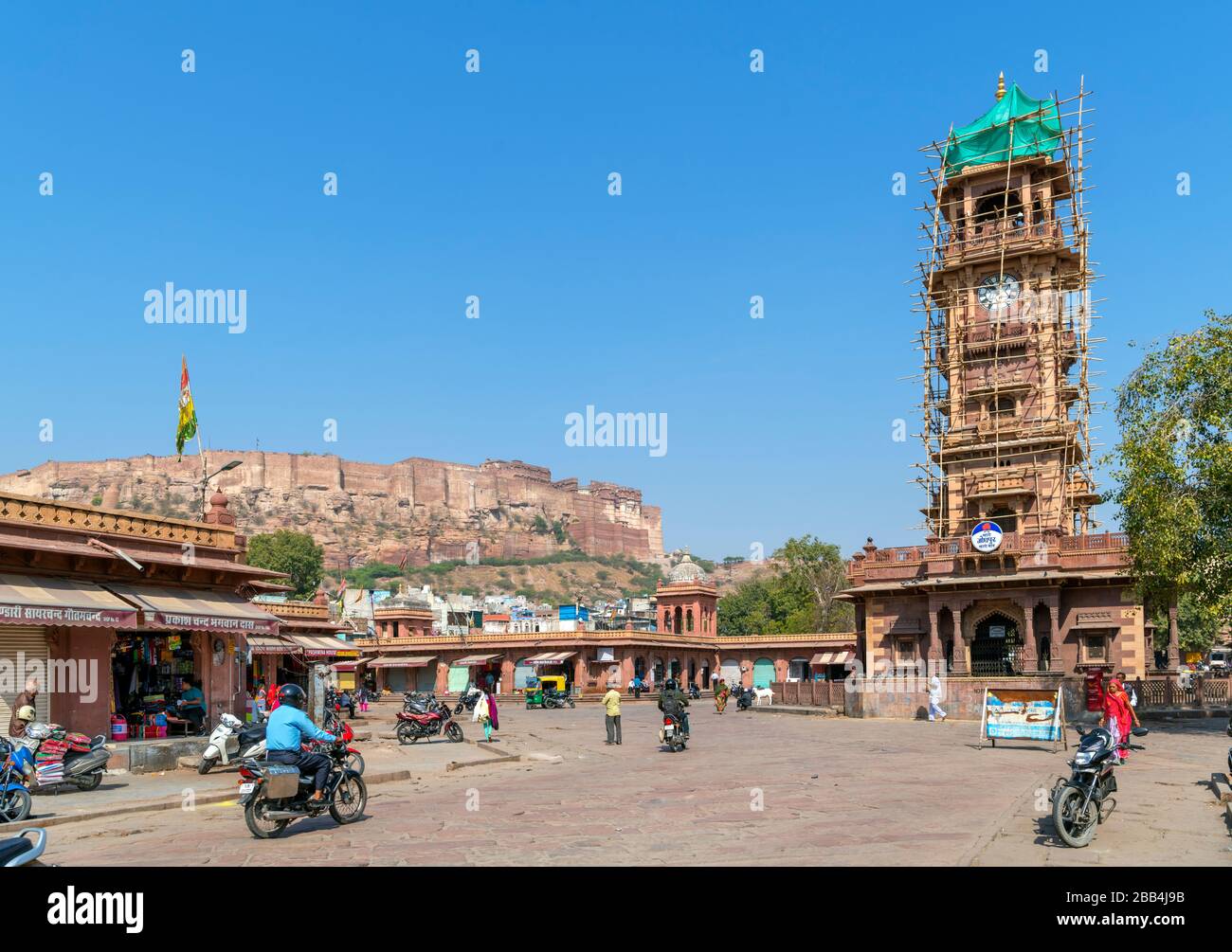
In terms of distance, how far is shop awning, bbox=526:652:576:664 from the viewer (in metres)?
58.6

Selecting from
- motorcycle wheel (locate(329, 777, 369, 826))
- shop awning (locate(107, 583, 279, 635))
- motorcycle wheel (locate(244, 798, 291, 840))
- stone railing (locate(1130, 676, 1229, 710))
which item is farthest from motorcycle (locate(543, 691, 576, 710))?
motorcycle wheel (locate(244, 798, 291, 840))

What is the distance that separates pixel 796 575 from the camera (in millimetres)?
85375

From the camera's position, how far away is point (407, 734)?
84.1ft

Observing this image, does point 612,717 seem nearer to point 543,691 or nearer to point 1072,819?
point 1072,819

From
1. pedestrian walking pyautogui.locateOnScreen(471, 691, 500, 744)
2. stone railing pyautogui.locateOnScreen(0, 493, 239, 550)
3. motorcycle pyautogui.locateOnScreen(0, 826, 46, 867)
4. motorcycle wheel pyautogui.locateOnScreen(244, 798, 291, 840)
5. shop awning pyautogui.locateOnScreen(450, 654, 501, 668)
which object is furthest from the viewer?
shop awning pyautogui.locateOnScreen(450, 654, 501, 668)

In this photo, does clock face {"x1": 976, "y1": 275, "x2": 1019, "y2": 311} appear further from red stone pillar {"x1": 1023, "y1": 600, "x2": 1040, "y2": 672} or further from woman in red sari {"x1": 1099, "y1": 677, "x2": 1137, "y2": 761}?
woman in red sari {"x1": 1099, "y1": 677, "x2": 1137, "y2": 761}

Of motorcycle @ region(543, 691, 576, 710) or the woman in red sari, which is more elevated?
the woman in red sari

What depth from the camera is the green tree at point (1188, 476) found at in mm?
25875

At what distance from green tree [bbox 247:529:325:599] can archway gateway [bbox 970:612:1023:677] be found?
3203 inches

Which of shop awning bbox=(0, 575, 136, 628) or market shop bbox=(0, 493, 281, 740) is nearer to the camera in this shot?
shop awning bbox=(0, 575, 136, 628)

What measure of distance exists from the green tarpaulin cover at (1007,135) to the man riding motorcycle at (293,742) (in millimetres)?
41006

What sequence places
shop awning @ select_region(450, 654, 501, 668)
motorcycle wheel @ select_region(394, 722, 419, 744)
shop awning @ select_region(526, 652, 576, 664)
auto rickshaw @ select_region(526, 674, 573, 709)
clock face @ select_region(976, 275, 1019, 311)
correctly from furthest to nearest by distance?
shop awning @ select_region(450, 654, 501, 668) < shop awning @ select_region(526, 652, 576, 664) < auto rickshaw @ select_region(526, 674, 573, 709) < clock face @ select_region(976, 275, 1019, 311) < motorcycle wheel @ select_region(394, 722, 419, 744)

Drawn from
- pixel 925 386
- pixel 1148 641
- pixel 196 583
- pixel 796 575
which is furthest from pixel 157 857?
pixel 796 575

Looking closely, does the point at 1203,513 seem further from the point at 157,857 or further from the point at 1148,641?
the point at 157,857
